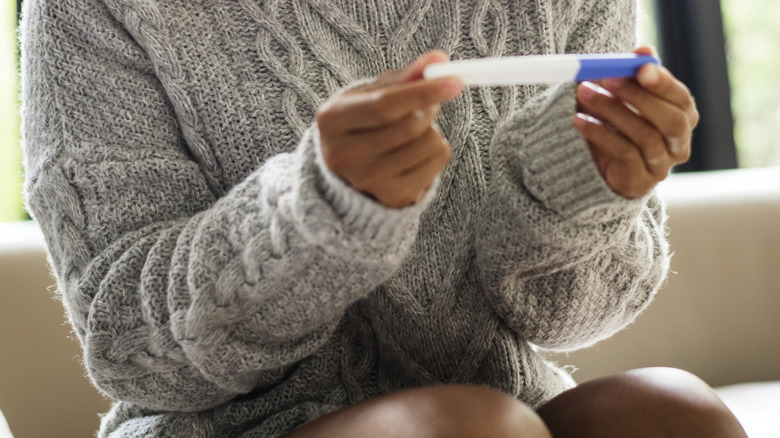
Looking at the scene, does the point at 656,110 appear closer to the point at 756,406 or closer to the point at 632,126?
the point at 632,126

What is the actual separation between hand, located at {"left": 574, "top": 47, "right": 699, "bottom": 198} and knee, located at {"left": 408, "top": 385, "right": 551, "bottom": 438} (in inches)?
7.5

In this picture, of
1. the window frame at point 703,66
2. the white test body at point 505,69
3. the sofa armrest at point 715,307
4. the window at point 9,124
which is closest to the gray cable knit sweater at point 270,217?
the white test body at point 505,69

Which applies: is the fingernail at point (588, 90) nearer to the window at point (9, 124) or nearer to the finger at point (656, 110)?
the finger at point (656, 110)

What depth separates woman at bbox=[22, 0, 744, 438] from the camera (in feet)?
1.80

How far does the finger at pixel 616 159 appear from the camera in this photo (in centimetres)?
56

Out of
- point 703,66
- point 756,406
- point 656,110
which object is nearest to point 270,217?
point 656,110

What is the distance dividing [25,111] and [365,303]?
1.28 feet

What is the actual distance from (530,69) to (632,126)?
0.35 ft

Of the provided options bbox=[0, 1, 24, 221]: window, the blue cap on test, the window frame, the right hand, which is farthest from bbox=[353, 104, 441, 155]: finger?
the window frame

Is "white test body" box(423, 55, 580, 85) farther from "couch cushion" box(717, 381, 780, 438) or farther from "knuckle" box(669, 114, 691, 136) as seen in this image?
"couch cushion" box(717, 381, 780, 438)

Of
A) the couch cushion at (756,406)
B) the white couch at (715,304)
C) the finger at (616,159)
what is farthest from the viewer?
the white couch at (715,304)

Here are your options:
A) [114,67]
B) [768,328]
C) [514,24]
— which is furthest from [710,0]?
[114,67]

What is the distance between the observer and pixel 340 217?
0.51 metres

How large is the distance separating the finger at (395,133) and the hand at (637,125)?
6.0 inches
